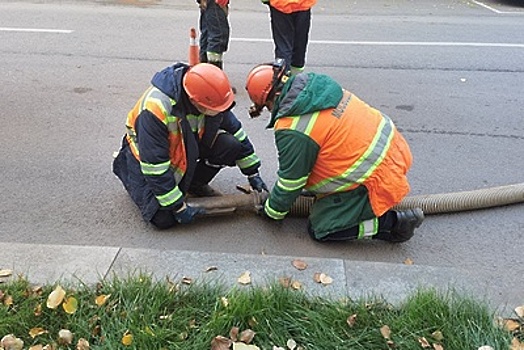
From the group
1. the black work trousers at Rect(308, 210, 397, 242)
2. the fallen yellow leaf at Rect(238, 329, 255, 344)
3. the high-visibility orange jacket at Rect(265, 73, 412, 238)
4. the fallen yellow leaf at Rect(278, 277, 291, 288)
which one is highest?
the high-visibility orange jacket at Rect(265, 73, 412, 238)

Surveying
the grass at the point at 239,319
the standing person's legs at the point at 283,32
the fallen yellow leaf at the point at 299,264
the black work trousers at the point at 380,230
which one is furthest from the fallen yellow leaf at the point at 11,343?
the standing person's legs at the point at 283,32

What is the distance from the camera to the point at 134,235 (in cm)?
380

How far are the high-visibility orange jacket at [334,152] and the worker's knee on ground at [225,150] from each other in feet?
1.90

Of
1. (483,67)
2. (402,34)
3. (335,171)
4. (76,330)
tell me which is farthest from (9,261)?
(402,34)

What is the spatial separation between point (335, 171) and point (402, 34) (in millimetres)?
6881

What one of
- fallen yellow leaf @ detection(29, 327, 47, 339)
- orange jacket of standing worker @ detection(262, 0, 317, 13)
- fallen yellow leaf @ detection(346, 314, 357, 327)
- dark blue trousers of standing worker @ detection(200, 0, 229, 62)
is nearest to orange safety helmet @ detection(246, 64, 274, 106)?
fallen yellow leaf @ detection(346, 314, 357, 327)

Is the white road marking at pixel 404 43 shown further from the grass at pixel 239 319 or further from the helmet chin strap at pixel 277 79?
the grass at pixel 239 319

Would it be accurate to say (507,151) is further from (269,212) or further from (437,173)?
(269,212)

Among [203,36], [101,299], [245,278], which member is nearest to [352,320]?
[245,278]

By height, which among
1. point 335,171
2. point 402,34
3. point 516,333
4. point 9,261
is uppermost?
point 335,171

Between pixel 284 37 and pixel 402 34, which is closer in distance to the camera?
pixel 284 37

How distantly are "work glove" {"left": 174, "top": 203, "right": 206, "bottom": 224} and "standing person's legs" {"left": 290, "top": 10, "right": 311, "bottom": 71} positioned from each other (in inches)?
112

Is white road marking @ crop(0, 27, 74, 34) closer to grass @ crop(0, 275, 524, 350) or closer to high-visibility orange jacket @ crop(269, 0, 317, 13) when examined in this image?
high-visibility orange jacket @ crop(269, 0, 317, 13)

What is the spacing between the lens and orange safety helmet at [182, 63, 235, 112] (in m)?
3.37
